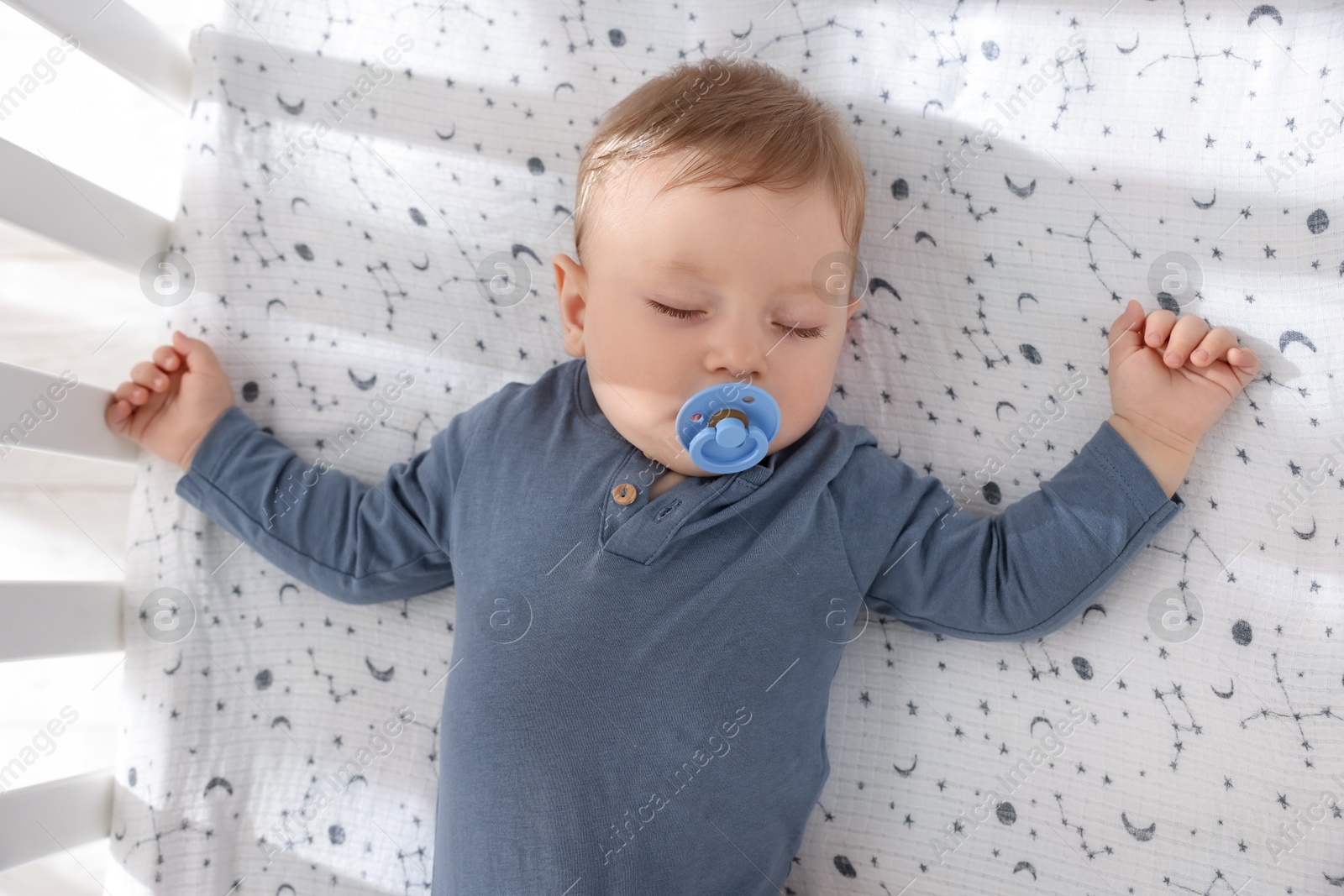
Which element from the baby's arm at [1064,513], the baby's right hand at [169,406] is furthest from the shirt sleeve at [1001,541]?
the baby's right hand at [169,406]

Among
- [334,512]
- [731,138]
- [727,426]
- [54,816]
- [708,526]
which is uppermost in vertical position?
[731,138]

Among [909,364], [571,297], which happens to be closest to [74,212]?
[571,297]

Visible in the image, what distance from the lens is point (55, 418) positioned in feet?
3.50

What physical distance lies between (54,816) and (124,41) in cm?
90

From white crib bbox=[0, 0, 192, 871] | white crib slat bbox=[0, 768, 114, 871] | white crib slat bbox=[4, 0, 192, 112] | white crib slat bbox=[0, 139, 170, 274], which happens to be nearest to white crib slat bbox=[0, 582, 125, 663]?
white crib bbox=[0, 0, 192, 871]

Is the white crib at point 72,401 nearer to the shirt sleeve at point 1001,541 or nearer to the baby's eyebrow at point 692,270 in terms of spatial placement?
the baby's eyebrow at point 692,270

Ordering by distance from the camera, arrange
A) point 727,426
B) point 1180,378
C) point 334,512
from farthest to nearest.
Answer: point 334,512 < point 1180,378 < point 727,426

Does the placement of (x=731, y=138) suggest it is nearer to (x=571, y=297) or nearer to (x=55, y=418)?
(x=571, y=297)

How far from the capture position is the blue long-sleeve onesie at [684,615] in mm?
973

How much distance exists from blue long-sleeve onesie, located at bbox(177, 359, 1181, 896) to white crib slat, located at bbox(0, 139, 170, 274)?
49 centimetres

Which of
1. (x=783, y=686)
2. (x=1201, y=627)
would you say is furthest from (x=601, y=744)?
(x=1201, y=627)

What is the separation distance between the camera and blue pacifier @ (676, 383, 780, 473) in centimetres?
93

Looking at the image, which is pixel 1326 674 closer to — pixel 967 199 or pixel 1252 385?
pixel 1252 385

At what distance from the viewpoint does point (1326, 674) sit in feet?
3.28
